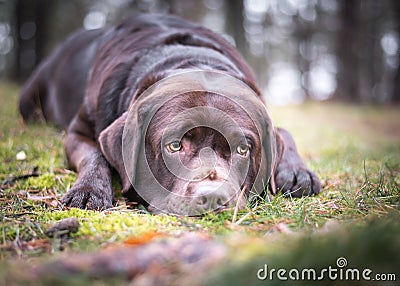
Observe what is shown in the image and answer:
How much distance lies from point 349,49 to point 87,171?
38.9 ft

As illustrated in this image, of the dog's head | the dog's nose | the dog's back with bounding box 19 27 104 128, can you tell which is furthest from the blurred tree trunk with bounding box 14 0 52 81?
the dog's nose

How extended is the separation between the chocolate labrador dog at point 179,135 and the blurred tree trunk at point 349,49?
10.2 m

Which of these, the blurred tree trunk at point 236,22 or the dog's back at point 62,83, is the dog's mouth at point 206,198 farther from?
the blurred tree trunk at point 236,22

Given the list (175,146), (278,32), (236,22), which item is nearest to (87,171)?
(175,146)

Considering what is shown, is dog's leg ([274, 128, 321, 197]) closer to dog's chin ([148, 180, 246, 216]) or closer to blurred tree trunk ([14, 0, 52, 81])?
dog's chin ([148, 180, 246, 216])

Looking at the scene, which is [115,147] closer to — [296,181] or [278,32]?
[296,181]

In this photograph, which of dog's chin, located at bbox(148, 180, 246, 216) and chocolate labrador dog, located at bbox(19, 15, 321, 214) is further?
chocolate labrador dog, located at bbox(19, 15, 321, 214)

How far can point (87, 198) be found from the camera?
2.71 m

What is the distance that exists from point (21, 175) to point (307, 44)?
19.6 meters

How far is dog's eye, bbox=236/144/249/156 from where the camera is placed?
2.71m

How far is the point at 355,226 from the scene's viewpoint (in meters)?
1.94

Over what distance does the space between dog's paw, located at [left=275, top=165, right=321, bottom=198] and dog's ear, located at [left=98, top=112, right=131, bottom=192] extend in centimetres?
115

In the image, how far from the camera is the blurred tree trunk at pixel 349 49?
42.1ft

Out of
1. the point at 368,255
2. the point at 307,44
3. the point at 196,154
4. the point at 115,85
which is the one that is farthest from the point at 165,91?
the point at 307,44
